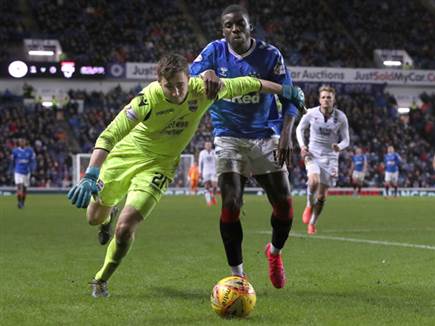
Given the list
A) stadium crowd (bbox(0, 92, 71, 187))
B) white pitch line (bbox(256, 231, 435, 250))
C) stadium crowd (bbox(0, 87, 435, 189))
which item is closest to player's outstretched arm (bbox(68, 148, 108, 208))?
white pitch line (bbox(256, 231, 435, 250))

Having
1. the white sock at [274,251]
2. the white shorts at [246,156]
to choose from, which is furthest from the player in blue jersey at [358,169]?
the white shorts at [246,156]

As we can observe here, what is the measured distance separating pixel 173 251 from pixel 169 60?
4715mm

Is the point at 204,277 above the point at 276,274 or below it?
below

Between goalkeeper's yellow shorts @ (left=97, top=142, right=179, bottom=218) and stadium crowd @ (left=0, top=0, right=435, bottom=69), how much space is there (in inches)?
1229

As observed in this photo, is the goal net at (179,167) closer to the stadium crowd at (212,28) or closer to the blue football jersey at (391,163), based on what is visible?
the stadium crowd at (212,28)

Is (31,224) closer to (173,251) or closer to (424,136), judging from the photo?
(173,251)

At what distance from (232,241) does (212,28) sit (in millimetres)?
36405

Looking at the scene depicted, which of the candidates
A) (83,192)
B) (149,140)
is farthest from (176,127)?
(83,192)

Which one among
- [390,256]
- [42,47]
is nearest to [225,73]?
[390,256]

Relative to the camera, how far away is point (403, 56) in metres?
44.0

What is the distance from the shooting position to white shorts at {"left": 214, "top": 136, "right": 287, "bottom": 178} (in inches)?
266

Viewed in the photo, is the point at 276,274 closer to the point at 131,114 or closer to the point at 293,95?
the point at 293,95

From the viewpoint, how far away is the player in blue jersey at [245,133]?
21.7 ft

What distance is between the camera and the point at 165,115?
237 inches
